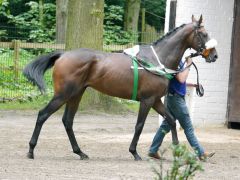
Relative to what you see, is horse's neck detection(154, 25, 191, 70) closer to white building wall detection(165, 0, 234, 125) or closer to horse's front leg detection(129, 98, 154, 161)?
horse's front leg detection(129, 98, 154, 161)

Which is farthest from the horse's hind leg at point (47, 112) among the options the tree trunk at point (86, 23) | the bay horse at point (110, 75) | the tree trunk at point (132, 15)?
the tree trunk at point (132, 15)

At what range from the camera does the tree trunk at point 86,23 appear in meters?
18.0

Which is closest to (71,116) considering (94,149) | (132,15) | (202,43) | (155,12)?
(94,149)

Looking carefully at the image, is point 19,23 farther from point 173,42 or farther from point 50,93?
point 173,42

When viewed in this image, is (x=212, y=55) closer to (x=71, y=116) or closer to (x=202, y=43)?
(x=202, y=43)

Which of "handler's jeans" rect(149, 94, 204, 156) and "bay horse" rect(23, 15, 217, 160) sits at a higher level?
"bay horse" rect(23, 15, 217, 160)

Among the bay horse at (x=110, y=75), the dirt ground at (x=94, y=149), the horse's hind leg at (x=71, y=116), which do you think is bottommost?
the dirt ground at (x=94, y=149)

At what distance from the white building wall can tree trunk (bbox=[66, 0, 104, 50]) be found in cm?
381

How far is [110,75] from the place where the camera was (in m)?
10.8

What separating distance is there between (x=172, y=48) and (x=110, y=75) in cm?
100

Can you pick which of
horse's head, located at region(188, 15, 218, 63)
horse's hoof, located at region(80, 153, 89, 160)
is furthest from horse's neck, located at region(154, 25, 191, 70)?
horse's hoof, located at region(80, 153, 89, 160)

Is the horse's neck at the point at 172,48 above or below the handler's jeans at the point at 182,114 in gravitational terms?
above

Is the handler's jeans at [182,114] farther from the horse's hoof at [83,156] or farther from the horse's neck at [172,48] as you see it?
the horse's hoof at [83,156]

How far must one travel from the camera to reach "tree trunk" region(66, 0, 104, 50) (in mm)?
17984
